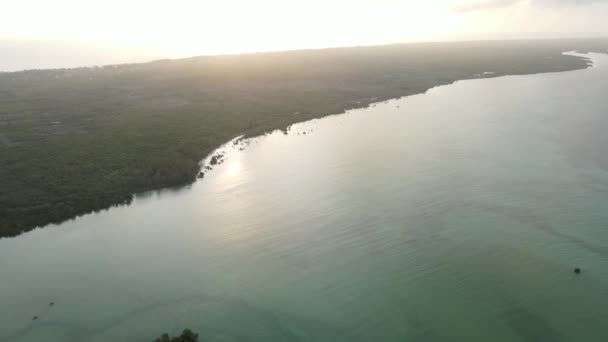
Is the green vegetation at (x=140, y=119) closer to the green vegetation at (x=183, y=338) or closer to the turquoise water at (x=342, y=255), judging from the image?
the turquoise water at (x=342, y=255)

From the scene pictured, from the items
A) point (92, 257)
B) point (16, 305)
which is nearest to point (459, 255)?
point (92, 257)

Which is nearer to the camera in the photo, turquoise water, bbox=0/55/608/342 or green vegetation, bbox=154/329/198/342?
green vegetation, bbox=154/329/198/342

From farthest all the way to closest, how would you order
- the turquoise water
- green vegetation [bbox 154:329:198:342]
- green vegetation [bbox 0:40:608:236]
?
green vegetation [bbox 0:40:608:236] < the turquoise water < green vegetation [bbox 154:329:198:342]

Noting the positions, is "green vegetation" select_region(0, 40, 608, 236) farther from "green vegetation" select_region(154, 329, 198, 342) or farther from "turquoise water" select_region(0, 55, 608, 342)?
"green vegetation" select_region(154, 329, 198, 342)

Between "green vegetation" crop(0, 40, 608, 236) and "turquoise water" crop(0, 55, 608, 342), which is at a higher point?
"green vegetation" crop(0, 40, 608, 236)

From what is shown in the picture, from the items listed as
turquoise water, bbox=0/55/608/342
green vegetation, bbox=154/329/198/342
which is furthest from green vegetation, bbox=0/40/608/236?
green vegetation, bbox=154/329/198/342

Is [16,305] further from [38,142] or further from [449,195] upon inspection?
[38,142]

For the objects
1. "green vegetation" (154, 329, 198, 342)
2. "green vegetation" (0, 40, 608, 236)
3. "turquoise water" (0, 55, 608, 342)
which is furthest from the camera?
"green vegetation" (0, 40, 608, 236)
